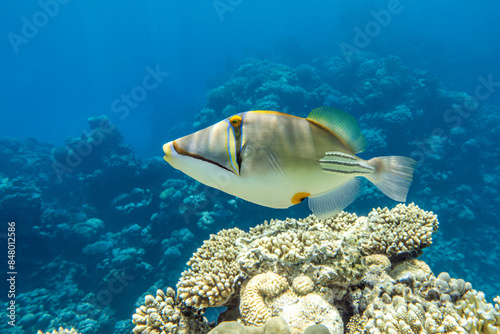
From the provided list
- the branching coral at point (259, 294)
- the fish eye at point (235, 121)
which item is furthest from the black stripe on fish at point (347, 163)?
the branching coral at point (259, 294)

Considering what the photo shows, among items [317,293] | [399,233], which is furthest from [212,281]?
[399,233]

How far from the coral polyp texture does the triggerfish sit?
1.40m

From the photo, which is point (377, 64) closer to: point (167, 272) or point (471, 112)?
point (471, 112)

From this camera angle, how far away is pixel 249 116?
79 centimetres

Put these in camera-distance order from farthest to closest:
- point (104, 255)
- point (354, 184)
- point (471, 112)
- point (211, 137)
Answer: point (471, 112)
point (104, 255)
point (354, 184)
point (211, 137)

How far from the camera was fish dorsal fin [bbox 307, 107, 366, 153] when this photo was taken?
3.12 ft

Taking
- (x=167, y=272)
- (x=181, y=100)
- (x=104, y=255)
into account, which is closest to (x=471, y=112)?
(x=167, y=272)

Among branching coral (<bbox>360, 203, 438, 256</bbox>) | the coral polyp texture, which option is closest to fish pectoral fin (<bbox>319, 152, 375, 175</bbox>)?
the coral polyp texture

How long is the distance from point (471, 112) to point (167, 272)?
2062cm

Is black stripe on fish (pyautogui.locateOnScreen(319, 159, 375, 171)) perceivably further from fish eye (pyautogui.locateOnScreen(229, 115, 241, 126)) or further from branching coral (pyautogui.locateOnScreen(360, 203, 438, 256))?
branching coral (pyautogui.locateOnScreen(360, 203, 438, 256))

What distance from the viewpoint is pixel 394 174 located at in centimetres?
102

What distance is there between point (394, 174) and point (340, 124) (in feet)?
1.06

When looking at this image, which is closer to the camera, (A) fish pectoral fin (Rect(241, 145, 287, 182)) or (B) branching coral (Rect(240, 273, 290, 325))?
(A) fish pectoral fin (Rect(241, 145, 287, 182))

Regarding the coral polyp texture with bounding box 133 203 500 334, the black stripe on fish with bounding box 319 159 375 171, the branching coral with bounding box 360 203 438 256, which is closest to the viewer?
the black stripe on fish with bounding box 319 159 375 171
